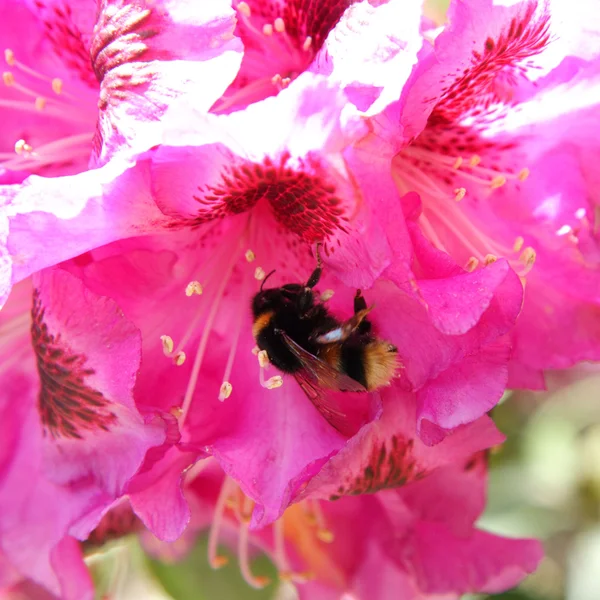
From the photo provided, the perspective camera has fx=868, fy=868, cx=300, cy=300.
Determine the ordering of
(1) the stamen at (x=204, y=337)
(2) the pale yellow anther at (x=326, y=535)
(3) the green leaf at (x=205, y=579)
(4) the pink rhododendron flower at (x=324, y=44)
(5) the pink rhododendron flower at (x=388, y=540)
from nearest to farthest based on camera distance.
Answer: (4) the pink rhododendron flower at (x=324, y=44), (1) the stamen at (x=204, y=337), (5) the pink rhododendron flower at (x=388, y=540), (2) the pale yellow anther at (x=326, y=535), (3) the green leaf at (x=205, y=579)

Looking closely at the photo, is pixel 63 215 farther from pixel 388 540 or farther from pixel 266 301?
pixel 388 540

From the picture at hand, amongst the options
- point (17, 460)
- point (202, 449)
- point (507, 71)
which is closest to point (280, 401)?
point (202, 449)

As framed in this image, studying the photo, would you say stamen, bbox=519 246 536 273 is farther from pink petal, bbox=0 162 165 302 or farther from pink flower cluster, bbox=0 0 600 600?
pink petal, bbox=0 162 165 302

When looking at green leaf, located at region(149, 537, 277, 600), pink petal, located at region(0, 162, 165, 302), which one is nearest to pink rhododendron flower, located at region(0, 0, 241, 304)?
pink petal, located at region(0, 162, 165, 302)

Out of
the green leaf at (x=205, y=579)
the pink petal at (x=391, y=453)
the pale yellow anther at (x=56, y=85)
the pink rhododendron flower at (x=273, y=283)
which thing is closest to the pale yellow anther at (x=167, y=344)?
the pink rhododendron flower at (x=273, y=283)

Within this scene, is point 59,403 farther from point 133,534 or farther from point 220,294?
point 133,534

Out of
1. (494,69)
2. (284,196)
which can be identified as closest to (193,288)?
(284,196)

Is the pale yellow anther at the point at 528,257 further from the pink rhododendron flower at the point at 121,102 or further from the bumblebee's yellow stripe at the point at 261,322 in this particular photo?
the pink rhododendron flower at the point at 121,102
